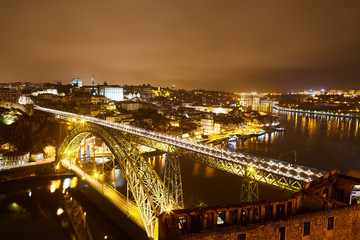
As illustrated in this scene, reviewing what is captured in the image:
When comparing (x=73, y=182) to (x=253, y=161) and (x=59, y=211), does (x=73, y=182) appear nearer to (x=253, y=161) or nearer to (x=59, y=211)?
(x=59, y=211)

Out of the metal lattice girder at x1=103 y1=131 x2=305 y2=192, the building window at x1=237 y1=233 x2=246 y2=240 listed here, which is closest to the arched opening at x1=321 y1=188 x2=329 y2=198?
the metal lattice girder at x1=103 y1=131 x2=305 y2=192

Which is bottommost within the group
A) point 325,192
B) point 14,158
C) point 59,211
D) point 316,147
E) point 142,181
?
point 59,211

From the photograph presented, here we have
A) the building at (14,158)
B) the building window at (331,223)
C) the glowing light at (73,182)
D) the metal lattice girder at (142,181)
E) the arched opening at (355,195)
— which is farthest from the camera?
the building at (14,158)

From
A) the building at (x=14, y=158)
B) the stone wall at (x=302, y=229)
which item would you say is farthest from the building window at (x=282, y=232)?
the building at (x=14, y=158)

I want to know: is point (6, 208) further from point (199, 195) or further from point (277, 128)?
point (277, 128)

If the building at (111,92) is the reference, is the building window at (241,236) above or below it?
below

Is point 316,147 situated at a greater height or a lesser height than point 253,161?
lesser

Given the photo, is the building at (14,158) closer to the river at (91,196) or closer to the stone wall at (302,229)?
the river at (91,196)

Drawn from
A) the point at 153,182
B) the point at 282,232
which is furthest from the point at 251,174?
the point at 282,232
